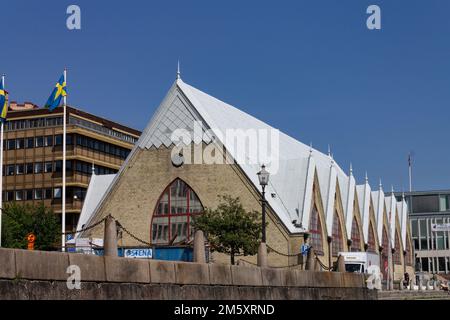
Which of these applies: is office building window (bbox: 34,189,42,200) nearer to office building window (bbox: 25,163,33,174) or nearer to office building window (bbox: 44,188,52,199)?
office building window (bbox: 44,188,52,199)

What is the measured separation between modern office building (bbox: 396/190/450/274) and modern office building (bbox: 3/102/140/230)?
45531 mm

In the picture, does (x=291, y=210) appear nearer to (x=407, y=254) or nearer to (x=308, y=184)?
(x=308, y=184)

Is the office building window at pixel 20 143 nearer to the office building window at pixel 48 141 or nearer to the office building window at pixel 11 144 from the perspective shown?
the office building window at pixel 11 144

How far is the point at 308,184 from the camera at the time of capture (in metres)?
58.2

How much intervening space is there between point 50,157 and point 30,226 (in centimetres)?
2303

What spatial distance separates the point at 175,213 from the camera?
5750cm

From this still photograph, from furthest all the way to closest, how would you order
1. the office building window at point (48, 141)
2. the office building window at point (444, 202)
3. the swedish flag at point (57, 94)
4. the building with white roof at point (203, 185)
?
the office building window at point (444, 202)
the office building window at point (48, 141)
the building with white roof at point (203, 185)
the swedish flag at point (57, 94)

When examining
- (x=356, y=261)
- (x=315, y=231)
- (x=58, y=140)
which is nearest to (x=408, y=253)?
(x=315, y=231)

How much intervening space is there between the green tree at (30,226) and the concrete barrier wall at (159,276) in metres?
35.3

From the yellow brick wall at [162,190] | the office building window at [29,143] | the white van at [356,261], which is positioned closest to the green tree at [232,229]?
the yellow brick wall at [162,190]

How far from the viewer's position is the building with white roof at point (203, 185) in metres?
55.8

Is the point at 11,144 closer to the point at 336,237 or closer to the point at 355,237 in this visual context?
the point at 355,237

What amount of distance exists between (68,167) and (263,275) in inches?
2539
